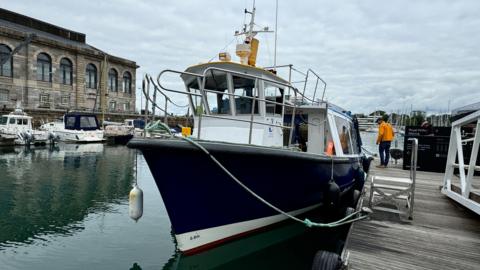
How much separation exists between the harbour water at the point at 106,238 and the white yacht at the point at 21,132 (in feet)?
51.2

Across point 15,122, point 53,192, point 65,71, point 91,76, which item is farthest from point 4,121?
point 91,76

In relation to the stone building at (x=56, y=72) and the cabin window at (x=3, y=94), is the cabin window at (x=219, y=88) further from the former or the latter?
the cabin window at (x=3, y=94)

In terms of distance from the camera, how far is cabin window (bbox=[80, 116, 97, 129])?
31.3m

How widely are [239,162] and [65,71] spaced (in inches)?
1908

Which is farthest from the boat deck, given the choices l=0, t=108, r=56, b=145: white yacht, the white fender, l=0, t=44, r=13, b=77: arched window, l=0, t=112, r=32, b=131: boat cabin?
l=0, t=44, r=13, b=77: arched window

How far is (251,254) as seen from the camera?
20.7 feet

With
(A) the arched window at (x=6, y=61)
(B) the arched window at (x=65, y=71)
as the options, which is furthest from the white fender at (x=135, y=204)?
(B) the arched window at (x=65, y=71)

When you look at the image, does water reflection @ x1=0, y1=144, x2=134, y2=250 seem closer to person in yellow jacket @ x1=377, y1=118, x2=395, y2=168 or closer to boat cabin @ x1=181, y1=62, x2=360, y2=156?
boat cabin @ x1=181, y1=62, x2=360, y2=156

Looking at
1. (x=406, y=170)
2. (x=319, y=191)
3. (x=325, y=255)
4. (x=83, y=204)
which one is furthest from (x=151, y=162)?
(x=406, y=170)

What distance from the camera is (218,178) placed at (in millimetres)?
5520

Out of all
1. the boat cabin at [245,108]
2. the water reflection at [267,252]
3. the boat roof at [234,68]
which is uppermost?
the boat roof at [234,68]

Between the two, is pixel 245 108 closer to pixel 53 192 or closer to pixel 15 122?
pixel 53 192

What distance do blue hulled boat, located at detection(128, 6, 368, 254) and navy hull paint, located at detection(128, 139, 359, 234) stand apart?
2 centimetres

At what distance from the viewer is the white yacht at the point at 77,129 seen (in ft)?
97.2
